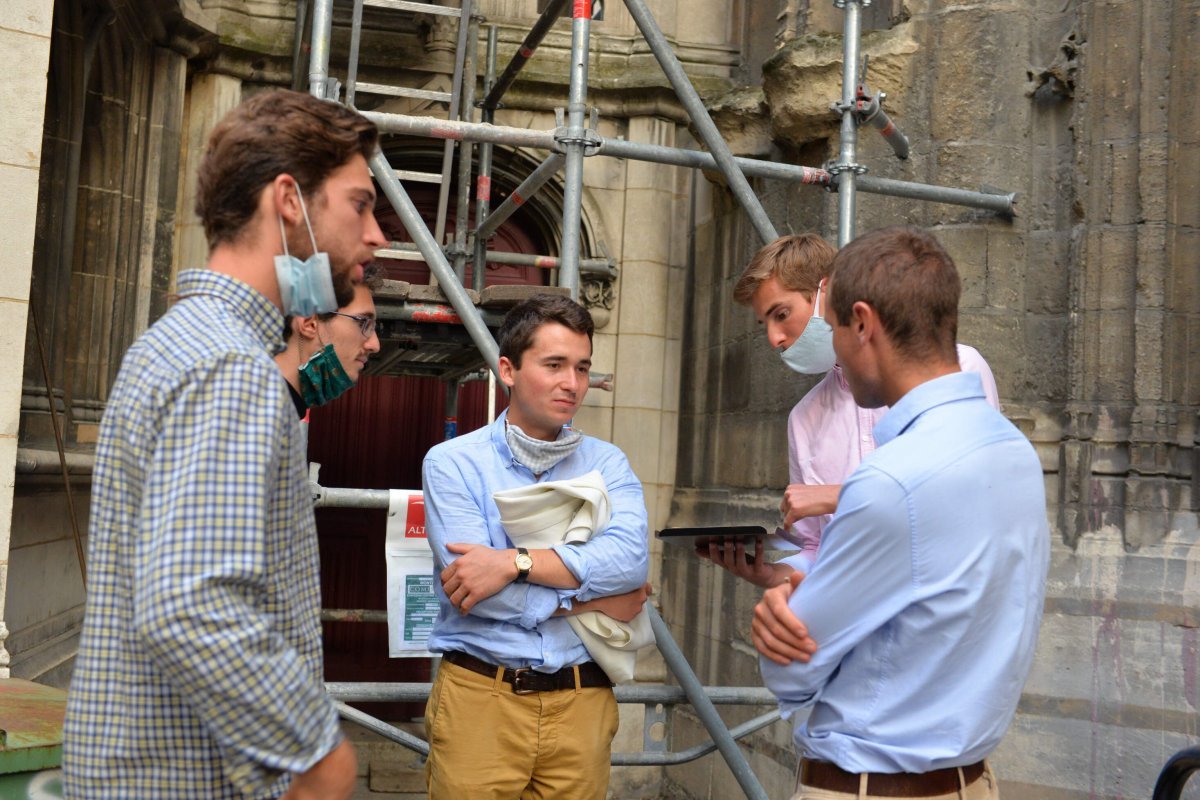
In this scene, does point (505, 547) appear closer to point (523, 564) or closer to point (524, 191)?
point (523, 564)

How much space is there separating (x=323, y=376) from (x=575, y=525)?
0.98 m

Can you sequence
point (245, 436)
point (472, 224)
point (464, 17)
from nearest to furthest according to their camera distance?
point (245, 436) → point (464, 17) → point (472, 224)

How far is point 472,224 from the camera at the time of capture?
25.0 feet

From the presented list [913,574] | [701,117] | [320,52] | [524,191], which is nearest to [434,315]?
[524,191]

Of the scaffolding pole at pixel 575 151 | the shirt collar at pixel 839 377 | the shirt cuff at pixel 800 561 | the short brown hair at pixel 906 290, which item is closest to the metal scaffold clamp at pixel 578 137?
the scaffolding pole at pixel 575 151

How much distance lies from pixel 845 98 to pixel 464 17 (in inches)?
89.4

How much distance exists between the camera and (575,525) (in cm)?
274

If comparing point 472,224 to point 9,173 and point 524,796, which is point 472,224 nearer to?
point 9,173

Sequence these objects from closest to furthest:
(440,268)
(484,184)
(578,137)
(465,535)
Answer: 1. (465,535)
2. (440,268)
3. (578,137)
4. (484,184)

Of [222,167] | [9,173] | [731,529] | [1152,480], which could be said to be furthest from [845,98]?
[222,167]

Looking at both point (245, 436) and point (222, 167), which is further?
point (222, 167)

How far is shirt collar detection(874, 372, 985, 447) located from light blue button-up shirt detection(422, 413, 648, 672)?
3.30 feet

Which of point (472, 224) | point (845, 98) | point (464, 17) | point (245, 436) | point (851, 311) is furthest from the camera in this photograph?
point (472, 224)

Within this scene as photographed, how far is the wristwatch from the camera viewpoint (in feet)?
8.59
